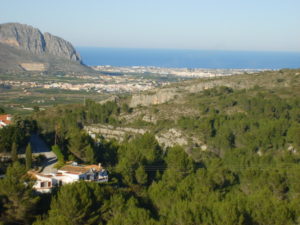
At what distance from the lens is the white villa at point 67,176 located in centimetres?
2238

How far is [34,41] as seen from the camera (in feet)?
486

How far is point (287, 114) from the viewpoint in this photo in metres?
38.8

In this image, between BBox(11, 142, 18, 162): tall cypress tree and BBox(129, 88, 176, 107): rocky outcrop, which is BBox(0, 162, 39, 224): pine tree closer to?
BBox(11, 142, 18, 162): tall cypress tree

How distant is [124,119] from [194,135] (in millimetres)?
8760

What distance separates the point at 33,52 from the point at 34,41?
5480mm

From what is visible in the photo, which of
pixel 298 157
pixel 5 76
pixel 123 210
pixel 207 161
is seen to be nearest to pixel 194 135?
pixel 207 161

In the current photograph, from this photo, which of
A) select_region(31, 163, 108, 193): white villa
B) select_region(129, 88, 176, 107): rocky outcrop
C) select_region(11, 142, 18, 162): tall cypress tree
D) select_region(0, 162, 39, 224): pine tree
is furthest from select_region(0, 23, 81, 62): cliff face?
select_region(0, 162, 39, 224): pine tree

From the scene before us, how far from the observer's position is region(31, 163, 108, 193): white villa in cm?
2238

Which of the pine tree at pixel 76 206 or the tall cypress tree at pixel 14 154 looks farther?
the tall cypress tree at pixel 14 154

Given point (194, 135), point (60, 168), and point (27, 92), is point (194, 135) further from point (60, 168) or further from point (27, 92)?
point (27, 92)

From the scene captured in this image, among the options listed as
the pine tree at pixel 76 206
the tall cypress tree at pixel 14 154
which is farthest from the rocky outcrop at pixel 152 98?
the pine tree at pixel 76 206

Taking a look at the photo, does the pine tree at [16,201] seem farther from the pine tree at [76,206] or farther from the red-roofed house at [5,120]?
the red-roofed house at [5,120]

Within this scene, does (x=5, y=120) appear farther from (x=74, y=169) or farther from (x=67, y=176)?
(x=67, y=176)

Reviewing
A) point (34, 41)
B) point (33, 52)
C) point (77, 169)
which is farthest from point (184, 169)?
point (34, 41)
